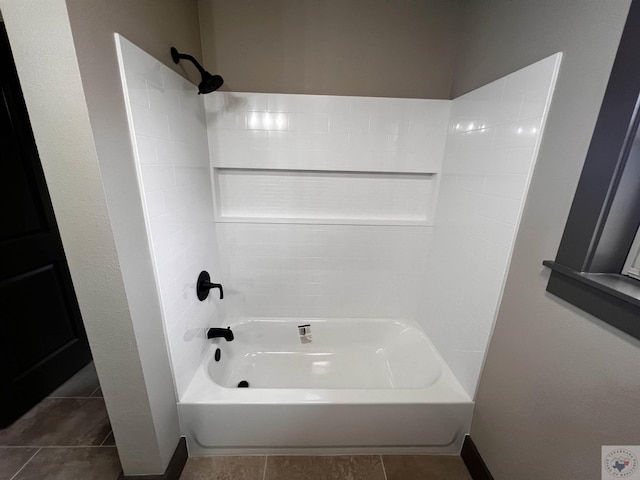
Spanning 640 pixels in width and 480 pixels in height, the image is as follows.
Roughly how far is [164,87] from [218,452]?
5.59 ft

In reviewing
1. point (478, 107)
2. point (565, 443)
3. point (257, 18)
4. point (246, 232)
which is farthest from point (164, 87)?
point (565, 443)

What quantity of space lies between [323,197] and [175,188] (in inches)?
33.8

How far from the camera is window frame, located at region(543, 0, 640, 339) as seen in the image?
62cm

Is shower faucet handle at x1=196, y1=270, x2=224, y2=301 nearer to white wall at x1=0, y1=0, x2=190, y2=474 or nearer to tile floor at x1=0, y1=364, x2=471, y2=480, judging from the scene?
white wall at x1=0, y1=0, x2=190, y2=474

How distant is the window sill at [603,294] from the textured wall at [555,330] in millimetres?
36

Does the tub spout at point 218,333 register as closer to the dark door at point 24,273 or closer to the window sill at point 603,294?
the dark door at point 24,273

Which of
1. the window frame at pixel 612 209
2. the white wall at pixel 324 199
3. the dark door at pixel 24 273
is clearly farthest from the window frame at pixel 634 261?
the dark door at pixel 24 273

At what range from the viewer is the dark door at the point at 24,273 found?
4.19ft

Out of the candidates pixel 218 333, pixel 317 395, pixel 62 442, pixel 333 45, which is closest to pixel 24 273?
pixel 62 442

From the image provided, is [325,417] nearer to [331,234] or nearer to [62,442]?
[331,234]

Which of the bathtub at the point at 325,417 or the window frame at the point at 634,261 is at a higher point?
the window frame at the point at 634,261

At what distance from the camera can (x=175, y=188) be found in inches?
43.9

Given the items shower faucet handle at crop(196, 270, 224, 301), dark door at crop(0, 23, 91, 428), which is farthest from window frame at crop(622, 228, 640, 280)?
dark door at crop(0, 23, 91, 428)

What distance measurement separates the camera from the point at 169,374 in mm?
1108
